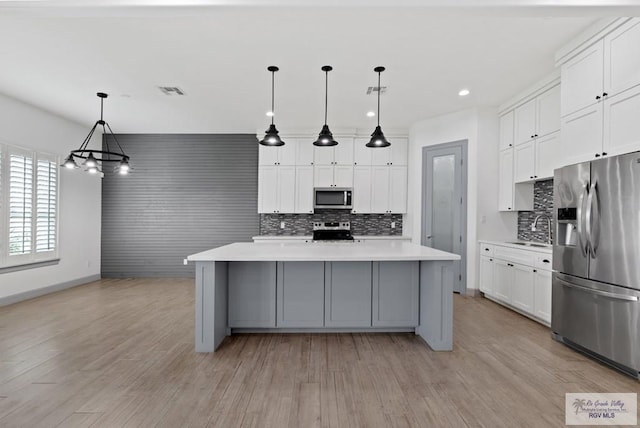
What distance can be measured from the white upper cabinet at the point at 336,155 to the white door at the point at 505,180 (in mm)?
2534

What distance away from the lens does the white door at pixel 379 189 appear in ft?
21.0

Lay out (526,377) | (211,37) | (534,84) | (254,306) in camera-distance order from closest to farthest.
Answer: (526,377) < (211,37) < (254,306) < (534,84)

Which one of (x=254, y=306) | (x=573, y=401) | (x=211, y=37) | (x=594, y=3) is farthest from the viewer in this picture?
(x=254, y=306)

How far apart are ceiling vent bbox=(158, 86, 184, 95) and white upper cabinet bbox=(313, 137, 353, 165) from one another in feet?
8.46

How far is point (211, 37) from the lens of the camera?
3.21m

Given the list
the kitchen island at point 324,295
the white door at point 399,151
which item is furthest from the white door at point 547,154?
the white door at point 399,151

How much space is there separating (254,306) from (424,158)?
13.3 feet

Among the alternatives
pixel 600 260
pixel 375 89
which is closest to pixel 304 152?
pixel 375 89

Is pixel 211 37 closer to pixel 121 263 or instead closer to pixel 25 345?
pixel 25 345

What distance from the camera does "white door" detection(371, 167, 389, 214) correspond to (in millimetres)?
6387

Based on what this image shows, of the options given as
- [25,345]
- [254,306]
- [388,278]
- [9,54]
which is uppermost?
[9,54]

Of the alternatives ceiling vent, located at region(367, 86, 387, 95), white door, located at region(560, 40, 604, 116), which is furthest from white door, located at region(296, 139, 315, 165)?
white door, located at region(560, 40, 604, 116)

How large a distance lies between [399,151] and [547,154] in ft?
8.62

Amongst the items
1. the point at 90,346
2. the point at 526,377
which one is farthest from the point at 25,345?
the point at 526,377
